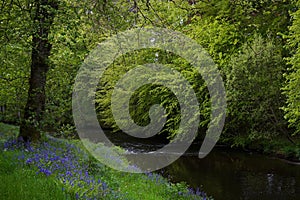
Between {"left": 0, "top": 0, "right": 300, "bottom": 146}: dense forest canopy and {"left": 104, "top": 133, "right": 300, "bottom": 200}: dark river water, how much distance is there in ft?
7.21

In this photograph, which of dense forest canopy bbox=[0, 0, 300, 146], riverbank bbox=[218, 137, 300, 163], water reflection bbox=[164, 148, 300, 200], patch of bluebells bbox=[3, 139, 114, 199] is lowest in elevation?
water reflection bbox=[164, 148, 300, 200]

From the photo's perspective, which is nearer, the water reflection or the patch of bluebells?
the patch of bluebells

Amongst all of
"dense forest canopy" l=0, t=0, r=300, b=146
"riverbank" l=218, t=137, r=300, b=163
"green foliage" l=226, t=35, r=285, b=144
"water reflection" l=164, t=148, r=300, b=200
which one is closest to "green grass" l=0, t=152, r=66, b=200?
"dense forest canopy" l=0, t=0, r=300, b=146

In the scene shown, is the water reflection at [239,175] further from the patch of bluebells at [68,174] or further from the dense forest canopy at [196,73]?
the patch of bluebells at [68,174]

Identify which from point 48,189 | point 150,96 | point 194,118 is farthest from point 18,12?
point 150,96

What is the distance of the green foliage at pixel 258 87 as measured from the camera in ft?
66.3

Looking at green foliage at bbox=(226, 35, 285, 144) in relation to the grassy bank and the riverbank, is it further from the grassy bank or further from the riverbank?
the grassy bank

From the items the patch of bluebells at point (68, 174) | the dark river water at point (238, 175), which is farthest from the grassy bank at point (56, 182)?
the dark river water at point (238, 175)

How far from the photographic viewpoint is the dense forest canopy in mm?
6184

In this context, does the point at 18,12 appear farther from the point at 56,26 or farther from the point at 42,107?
the point at 42,107

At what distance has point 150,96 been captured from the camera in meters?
27.3

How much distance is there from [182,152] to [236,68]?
6023 millimetres

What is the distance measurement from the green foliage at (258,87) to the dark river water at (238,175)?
210cm

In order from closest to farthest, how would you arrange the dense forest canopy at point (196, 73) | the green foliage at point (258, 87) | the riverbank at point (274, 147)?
the dense forest canopy at point (196, 73) → the riverbank at point (274, 147) → the green foliage at point (258, 87)
